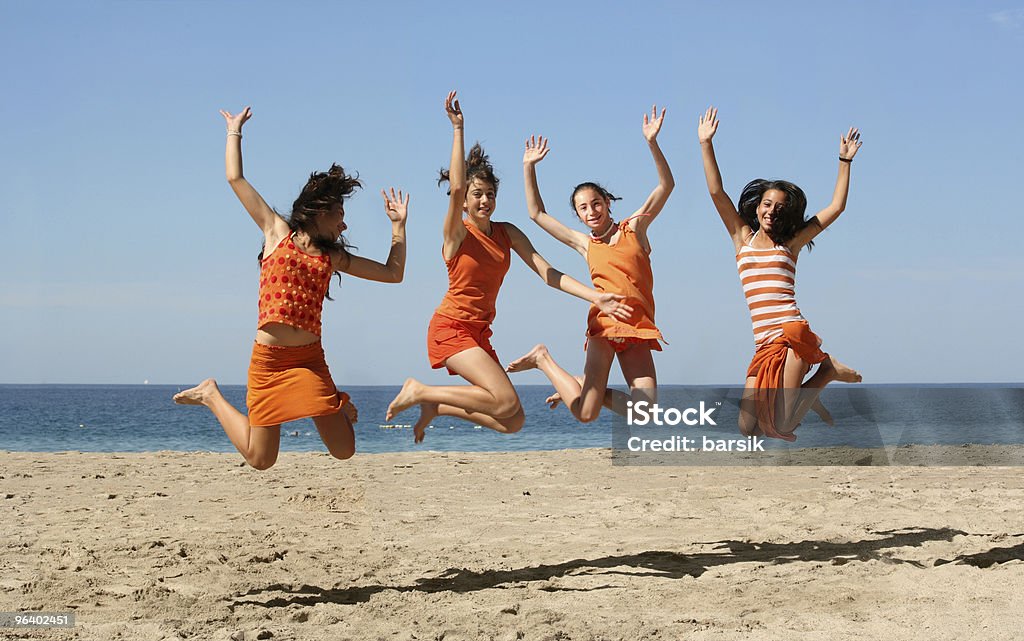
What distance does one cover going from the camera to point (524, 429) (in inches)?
1697

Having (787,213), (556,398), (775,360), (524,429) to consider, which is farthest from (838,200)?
(524,429)

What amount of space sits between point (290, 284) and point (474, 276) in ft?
4.43

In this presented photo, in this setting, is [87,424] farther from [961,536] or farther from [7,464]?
[961,536]

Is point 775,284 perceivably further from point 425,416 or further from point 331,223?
point 331,223

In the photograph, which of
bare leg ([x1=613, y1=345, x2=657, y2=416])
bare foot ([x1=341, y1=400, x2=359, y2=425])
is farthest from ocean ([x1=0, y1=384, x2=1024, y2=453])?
bare foot ([x1=341, y1=400, x2=359, y2=425])

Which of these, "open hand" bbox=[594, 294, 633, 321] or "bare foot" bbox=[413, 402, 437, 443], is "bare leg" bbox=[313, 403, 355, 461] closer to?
"bare foot" bbox=[413, 402, 437, 443]

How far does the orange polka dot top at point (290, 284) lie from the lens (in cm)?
664

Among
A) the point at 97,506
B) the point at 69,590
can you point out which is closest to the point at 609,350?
the point at 69,590

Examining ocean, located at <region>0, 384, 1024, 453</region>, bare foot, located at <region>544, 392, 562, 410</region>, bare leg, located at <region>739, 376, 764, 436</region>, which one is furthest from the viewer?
ocean, located at <region>0, 384, 1024, 453</region>

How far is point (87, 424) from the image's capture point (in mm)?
48906

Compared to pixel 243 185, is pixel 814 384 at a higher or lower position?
lower

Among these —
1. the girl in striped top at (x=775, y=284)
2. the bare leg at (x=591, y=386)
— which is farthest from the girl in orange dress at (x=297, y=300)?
the girl in striped top at (x=775, y=284)

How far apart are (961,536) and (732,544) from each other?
2223 millimetres

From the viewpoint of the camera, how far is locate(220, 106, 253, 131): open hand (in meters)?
6.73
